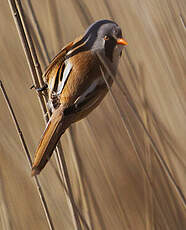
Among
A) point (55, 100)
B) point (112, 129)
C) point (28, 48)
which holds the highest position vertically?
point (28, 48)

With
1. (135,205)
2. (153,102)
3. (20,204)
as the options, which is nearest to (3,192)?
(20,204)

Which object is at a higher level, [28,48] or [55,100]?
[28,48]

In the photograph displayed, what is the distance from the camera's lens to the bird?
75cm

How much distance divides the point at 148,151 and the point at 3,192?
1.40 feet

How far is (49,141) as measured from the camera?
741 mm

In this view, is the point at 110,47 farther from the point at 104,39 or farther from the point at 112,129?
the point at 112,129

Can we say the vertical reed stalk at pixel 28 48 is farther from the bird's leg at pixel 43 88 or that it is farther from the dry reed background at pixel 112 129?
the dry reed background at pixel 112 129

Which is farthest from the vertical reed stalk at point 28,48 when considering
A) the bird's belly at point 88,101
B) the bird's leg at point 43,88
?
the bird's belly at point 88,101

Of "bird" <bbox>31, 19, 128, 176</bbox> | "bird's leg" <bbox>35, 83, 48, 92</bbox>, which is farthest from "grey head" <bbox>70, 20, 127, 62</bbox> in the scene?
"bird's leg" <bbox>35, 83, 48, 92</bbox>

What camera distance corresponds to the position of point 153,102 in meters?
1.14

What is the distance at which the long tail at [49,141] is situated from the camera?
0.73 metres

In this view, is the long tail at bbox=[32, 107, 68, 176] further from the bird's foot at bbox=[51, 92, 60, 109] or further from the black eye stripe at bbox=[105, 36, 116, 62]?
the black eye stripe at bbox=[105, 36, 116, 62]

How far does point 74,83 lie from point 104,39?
0.13m

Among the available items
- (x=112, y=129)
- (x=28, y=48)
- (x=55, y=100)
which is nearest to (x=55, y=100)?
(x=55, y=100)
